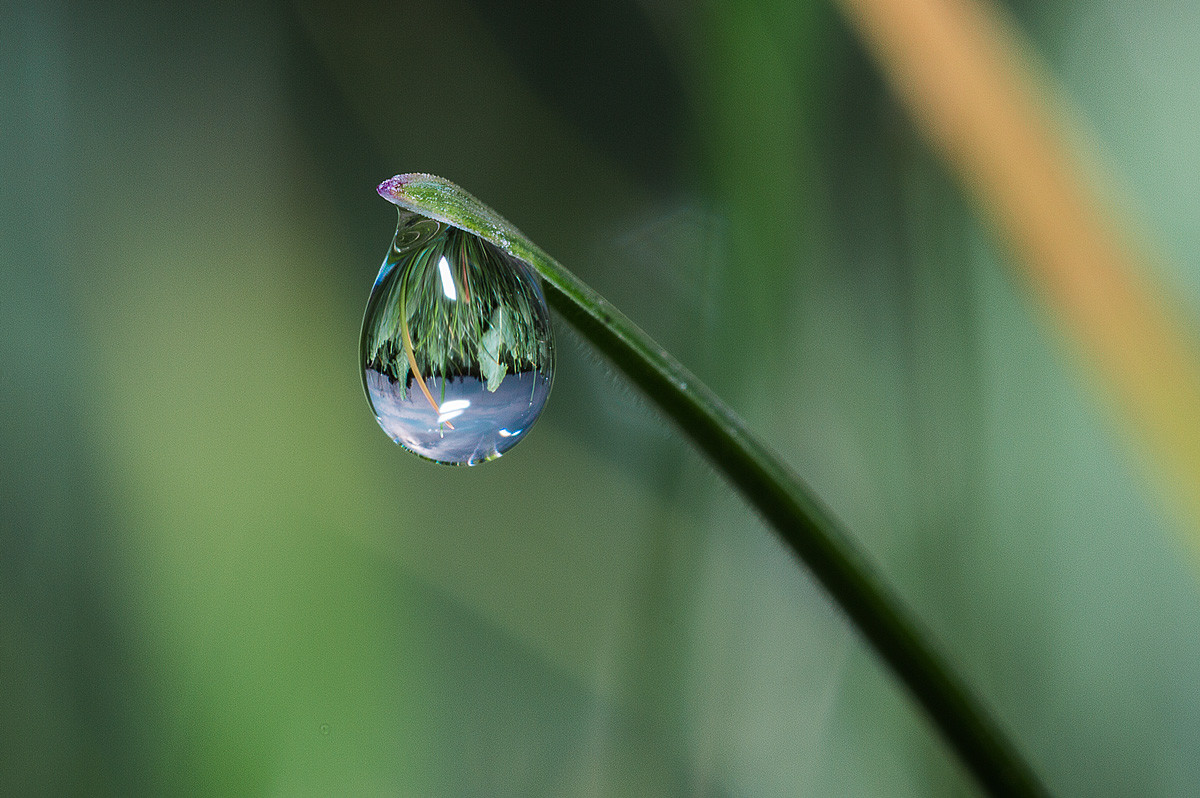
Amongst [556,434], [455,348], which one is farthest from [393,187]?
[556,434]

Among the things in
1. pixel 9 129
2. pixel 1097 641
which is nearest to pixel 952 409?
pixel 1097 641

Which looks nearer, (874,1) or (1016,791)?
(1016,791)

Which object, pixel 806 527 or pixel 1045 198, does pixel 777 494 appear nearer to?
pixel 806 527

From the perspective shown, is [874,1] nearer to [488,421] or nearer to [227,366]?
[488,421]

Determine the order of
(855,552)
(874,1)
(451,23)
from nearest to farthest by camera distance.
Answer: (855,552), (874,1), (451,23)

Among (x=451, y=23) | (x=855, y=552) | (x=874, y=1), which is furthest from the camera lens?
(x=451, y=23)

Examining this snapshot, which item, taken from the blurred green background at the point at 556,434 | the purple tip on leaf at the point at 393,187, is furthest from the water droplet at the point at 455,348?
the blurred green background at the point at 556,434

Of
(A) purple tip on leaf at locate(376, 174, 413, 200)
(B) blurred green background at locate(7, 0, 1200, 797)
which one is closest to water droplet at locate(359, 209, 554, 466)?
(A) purple tip on leaf at locate(376, 174, 413, 200)
